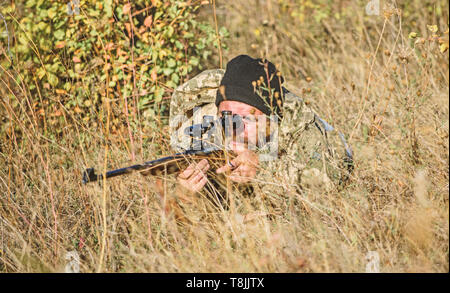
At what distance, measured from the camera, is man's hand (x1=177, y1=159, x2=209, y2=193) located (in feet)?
7.63

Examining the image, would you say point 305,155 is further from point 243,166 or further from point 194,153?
point 194,153

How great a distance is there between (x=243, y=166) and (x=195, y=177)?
0.26 meters

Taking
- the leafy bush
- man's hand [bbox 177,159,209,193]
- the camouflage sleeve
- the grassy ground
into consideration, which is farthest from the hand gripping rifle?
the leafy bush

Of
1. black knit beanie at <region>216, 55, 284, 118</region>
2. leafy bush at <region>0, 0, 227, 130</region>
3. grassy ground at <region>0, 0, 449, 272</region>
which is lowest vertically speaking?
grassy ground at <region>0, 0, 449, 272</region>

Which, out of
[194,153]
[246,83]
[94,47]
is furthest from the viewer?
[94,47]

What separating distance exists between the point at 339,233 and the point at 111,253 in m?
1.14

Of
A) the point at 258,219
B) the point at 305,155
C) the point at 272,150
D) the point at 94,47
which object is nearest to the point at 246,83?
the point at 272,150

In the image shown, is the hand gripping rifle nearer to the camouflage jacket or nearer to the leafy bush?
the camouflage jacket

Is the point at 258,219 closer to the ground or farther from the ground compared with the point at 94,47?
closer to the ground

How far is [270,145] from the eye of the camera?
238 centimetres

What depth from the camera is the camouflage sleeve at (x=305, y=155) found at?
2.27 m

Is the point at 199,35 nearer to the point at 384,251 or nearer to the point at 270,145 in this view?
the point at 270,145

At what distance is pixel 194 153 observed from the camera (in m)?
2.25
